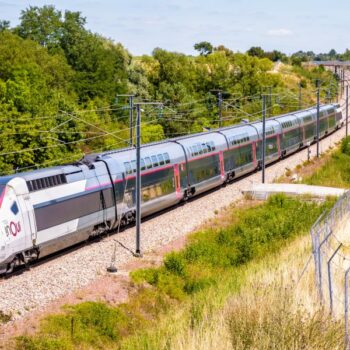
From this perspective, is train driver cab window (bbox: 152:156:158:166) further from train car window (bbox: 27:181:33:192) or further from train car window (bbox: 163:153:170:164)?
train car window (bbox: 27:181:33:192)

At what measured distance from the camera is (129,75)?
9306 centimetres

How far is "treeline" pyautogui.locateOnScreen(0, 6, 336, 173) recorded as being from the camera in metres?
50.2

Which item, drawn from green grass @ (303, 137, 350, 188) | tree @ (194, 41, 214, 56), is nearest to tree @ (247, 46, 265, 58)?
tree @ (194, 41, 214, 56)

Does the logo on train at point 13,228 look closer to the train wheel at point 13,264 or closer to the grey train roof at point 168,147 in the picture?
the train wheel at point 13,264

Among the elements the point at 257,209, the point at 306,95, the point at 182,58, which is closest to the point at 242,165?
the point at 257,209

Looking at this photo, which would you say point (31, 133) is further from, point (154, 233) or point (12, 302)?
point (12, 302)

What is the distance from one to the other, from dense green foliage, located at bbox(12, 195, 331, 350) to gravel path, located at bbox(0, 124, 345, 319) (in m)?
1.34

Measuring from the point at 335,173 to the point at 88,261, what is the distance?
30.9 metres

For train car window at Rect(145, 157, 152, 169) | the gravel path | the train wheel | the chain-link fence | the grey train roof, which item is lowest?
the gravel path

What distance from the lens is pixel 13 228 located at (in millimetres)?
22453

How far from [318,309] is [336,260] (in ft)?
17.5

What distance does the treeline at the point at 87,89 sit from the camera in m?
50.2

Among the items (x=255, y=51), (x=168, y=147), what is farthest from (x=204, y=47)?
(x=168, y=147)

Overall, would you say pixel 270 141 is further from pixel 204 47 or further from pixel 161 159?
pixel 204 47
